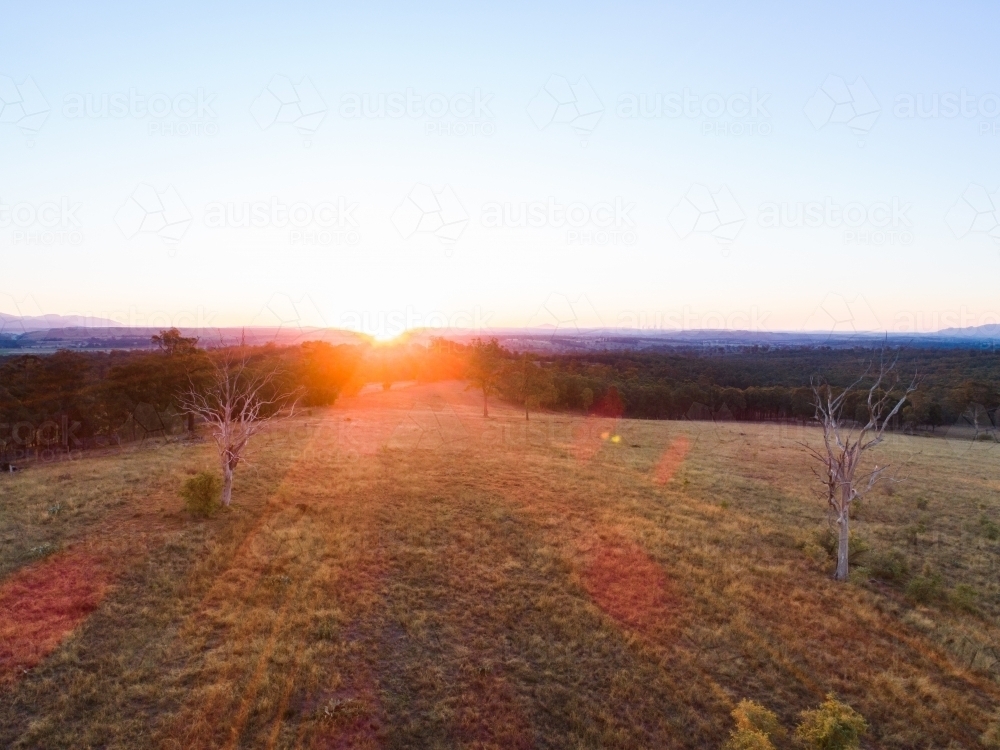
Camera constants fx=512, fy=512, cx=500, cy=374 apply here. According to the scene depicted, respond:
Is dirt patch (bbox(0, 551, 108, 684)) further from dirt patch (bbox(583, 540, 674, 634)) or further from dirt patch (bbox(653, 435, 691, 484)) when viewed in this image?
dirt patch (bbox(653, 435, 691, 484))

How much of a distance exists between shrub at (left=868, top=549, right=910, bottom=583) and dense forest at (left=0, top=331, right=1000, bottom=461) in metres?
6.61

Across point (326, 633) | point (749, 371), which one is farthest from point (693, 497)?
point (749, 371)

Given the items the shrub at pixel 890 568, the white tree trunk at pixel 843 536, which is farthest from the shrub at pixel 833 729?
the shrub at pixel 890 568

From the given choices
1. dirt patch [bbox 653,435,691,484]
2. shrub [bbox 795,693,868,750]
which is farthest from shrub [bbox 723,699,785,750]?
dirt patch [bbox 653,435,691,484]

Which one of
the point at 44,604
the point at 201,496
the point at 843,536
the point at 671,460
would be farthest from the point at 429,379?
the point at 843,536

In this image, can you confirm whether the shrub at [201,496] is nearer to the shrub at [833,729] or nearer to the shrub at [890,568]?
the shrub at [833,729]

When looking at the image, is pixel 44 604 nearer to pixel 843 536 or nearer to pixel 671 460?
pixel 843 536

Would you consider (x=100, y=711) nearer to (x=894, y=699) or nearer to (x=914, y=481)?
(x=894, y=699)

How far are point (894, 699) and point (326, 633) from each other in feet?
39.4

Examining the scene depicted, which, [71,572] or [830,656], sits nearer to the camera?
[830,656]

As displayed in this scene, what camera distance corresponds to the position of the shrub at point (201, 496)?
60.4ft

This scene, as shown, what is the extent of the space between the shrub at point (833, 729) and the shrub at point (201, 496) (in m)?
18.4

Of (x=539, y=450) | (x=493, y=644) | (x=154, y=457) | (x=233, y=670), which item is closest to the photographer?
(x=233, y=670)

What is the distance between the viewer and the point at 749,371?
102625 millimetres
